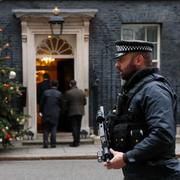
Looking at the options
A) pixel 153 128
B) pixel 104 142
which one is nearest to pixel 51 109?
pixel 104 142

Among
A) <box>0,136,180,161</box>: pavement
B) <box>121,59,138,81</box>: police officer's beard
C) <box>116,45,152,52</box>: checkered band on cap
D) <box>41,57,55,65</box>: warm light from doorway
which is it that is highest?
<box>116,45,152,52</box>: checkered band on cap

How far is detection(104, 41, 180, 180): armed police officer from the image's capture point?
10.8 feet

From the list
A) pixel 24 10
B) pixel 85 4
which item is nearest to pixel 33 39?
pixel 24 10

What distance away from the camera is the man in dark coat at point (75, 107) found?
1424 centimetres

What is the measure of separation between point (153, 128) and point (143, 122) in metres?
0.18

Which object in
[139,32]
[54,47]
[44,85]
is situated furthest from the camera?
[139,32]

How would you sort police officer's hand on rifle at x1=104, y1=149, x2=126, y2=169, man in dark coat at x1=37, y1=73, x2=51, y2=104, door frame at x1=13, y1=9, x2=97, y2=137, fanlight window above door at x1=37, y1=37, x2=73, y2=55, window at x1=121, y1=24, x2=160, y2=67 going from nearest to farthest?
1. police officer's hand on rifle at x1=104, y1=149, x2=126, y2=169
2. man in dark coat at x1=37, y1=73, x2=51, y2=104
3. door frame at x1=13, y1=9, x2=97, y2=137
4. fanlight window above door at x1=37, y1=37, x2=73, y2=55
5. window at x1=121, y1=24, x2=160, y2=67

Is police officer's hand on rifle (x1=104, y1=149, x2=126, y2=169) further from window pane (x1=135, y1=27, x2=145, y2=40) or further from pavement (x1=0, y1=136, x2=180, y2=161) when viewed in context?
window pane (x1=135, y1=27, x2=145, y2=40)

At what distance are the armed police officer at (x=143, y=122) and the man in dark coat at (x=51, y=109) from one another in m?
10.2

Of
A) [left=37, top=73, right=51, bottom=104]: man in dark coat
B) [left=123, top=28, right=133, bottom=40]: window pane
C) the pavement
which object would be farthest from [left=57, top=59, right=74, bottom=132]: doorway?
[left=123, top=28, right=133, bottom=40]: window pane

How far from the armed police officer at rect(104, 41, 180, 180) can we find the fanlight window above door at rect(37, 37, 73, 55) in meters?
12.1

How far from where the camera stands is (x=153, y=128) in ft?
10.8

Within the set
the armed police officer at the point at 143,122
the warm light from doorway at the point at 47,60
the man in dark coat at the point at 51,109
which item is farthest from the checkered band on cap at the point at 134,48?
the warm light from doorway at the point at 47,60

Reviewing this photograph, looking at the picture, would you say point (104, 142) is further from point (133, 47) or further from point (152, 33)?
point (152, 33)
